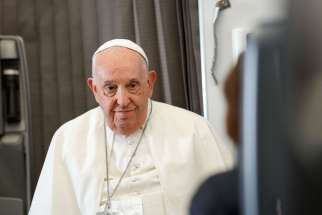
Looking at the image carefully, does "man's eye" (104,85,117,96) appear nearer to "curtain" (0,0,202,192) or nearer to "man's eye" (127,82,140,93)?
"man's eye" (127,82,140,93)

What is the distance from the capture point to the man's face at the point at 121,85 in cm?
142

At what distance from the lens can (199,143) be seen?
1.46 m

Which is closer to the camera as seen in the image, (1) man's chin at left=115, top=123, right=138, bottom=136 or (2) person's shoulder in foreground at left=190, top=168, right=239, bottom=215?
(2) person's shoulder in foreground at left=190, top=168, right=239, bottom=215

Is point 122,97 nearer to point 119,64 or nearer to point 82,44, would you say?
point 119,64

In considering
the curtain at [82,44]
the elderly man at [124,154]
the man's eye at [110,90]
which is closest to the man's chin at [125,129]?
the elderly man at [124,154]

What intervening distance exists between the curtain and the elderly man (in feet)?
1.66

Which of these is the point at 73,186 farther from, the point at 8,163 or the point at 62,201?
the point at 8,163

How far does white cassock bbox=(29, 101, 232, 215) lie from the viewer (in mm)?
1389

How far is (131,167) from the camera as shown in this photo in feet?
4.82

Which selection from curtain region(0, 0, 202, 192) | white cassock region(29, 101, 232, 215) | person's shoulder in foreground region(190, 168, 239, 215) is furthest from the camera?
curtain region(0, 0, 202, 192)

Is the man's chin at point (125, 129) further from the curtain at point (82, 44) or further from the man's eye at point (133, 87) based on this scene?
the curtain at point (82, 44)

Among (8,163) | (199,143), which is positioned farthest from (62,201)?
(199,143)

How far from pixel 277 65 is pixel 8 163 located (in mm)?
1421

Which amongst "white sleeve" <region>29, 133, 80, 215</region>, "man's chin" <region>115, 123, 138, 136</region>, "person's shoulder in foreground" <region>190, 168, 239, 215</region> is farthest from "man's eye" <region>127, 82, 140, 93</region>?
"person's shoulder in foreground" <region>190, 168, 239, 215</region>
